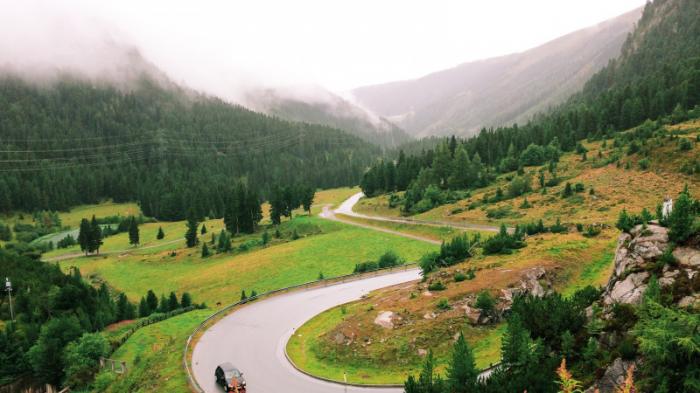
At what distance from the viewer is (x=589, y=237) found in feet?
140

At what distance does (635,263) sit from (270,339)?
2794 centimetres

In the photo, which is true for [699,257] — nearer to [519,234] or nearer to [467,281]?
[467,281]

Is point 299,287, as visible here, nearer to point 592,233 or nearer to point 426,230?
point 592,233

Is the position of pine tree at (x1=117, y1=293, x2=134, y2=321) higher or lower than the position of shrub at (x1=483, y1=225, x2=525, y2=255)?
lower

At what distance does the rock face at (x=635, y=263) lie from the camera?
1994cm

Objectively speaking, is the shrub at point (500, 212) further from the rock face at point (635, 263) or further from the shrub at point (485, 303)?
the rock face at point (635, 263)

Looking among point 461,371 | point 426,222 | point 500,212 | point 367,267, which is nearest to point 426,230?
point 426,222

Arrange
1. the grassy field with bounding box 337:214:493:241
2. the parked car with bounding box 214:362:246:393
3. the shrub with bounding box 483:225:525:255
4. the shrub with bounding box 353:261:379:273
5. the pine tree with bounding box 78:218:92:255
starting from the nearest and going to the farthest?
1. the parked car with bounding box 214:362:246:393
2. the shrub with bounding box 483:225:525:255
3. the shrub with bounding box 353:261:379:273
4. the grassy field with bounding box 337:214:493:241
5. the pine tree with bounding box 78:218:92:255

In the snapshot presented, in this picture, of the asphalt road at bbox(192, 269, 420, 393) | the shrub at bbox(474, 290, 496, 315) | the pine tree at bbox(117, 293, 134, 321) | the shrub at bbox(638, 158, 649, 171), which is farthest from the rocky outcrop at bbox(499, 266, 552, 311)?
the shrub at bbox(638, 158, 649, 171)

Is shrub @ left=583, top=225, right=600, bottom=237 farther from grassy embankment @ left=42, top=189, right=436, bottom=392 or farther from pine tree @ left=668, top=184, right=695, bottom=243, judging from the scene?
grassy embankment @ left=42, top=189, right=436, bottom=392

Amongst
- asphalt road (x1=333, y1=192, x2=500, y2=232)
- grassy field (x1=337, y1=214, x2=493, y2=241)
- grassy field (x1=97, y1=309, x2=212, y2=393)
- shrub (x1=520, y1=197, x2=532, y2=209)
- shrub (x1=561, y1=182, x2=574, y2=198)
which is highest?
shrub (x1=561, y1=182, x2=574, y2=198)

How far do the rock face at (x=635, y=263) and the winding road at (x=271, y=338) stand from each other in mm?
8793

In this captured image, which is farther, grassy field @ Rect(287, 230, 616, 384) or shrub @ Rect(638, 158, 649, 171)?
shrub @ Rect(638, 158, 649, 171)

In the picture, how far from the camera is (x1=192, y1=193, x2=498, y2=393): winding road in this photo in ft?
94.2
